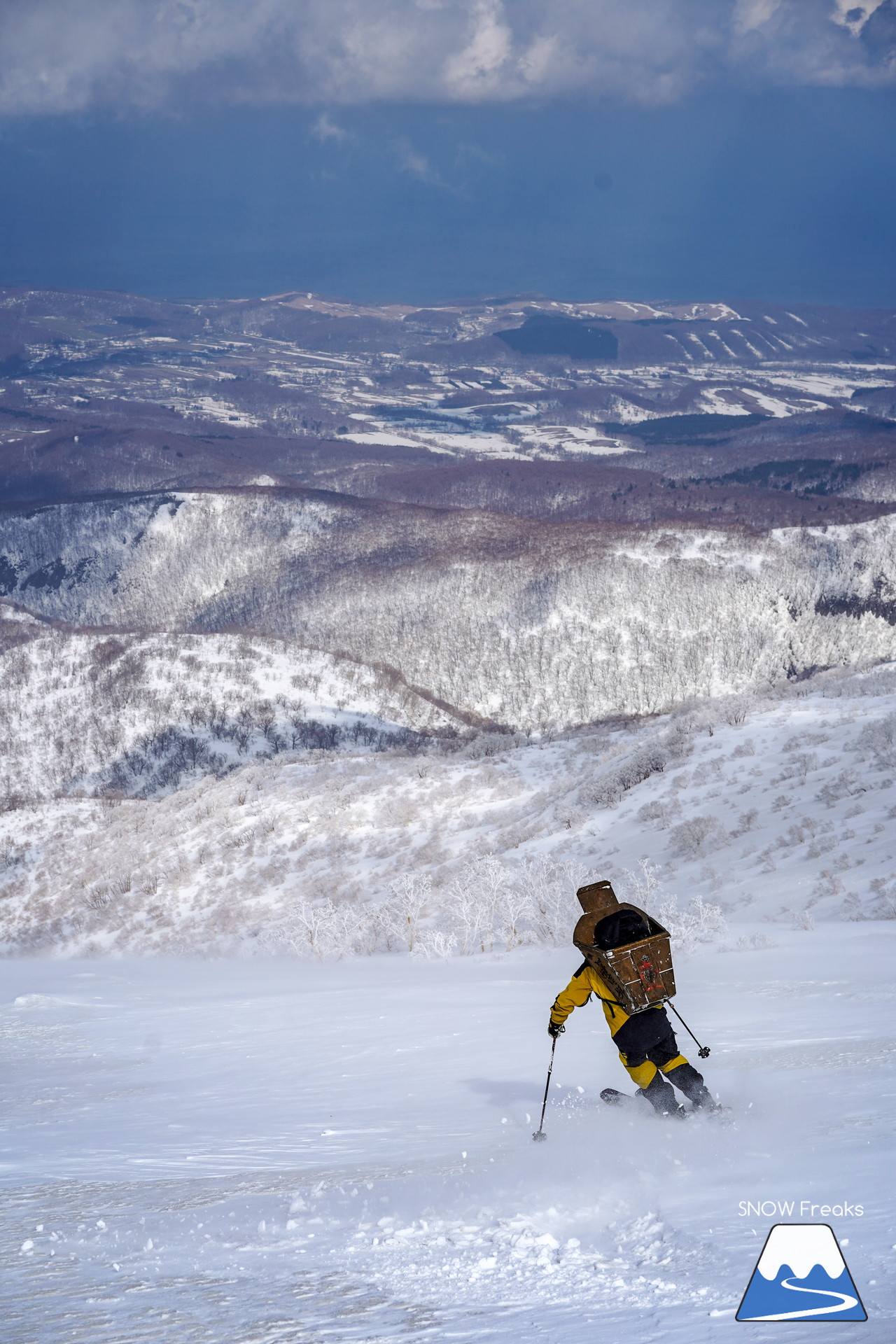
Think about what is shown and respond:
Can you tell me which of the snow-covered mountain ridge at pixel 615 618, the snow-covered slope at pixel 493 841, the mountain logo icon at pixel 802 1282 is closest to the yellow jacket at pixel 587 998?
the mountain logo icon at pixel 802 1282

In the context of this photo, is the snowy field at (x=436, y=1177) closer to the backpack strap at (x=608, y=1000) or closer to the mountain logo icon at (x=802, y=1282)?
the mountain logo icon at (x=802, y=1282)

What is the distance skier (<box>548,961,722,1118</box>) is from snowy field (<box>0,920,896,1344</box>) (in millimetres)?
214

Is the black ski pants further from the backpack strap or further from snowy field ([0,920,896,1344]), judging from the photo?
the backpack strap

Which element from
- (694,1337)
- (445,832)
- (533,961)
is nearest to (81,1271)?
(694,1337)

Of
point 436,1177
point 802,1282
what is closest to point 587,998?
point 436,1177

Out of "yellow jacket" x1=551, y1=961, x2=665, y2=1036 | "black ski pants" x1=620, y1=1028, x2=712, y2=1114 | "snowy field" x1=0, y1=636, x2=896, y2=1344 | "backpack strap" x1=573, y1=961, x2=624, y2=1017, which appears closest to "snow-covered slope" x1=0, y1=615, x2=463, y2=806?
"snowy field" x1=0, y1=636, x2=896, y2=1344

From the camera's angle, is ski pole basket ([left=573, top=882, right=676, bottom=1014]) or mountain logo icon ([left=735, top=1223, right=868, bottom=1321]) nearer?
mountain logo icon ([left=735, top=1223, right=868, bottom=1321])

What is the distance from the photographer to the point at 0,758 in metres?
118

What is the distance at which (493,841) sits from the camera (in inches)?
1487

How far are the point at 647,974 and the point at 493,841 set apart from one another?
98.6 ft

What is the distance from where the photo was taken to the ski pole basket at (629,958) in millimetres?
7918

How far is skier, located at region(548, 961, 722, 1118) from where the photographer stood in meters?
7.82

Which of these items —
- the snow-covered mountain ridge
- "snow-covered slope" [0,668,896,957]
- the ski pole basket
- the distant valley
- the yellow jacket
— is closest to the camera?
the ski pole basket

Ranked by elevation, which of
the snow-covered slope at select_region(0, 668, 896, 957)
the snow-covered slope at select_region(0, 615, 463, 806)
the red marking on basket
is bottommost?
the snow-covered slope at select_region(0, 668, 896, 957)
